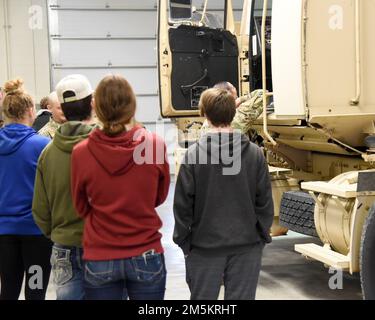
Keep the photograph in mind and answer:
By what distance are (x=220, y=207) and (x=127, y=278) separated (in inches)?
28.3

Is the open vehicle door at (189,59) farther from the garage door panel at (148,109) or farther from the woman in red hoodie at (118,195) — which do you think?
the garage door panel at (148,109)

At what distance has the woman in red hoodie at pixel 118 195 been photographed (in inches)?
96.3

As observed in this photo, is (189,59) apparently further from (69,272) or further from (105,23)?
(105,23)

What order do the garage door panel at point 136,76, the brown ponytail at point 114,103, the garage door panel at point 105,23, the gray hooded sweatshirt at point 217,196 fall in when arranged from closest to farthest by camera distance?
the brown ponytail at point 114,103, the gray hooded sweatshirt at point 217,196, the garage door panel at point 105,23, the garage door panel at point 136,76

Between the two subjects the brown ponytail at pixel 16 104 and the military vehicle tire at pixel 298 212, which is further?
the military vehicle tire at pixel 298 212

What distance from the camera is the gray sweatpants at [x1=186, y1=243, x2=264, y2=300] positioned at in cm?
304

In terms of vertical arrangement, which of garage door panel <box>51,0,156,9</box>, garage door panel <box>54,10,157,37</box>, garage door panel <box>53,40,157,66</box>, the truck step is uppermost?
garage door panel <box>51,0,156,9</box>

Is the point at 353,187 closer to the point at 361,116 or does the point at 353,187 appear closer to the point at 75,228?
the point at 361,116

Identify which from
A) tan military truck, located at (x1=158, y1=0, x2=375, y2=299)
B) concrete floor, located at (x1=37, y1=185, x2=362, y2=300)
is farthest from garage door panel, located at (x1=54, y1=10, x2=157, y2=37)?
tan military truck, located at (x1=158, y1=0, x2=375, y2=299)

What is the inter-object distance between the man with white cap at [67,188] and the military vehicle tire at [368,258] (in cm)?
228

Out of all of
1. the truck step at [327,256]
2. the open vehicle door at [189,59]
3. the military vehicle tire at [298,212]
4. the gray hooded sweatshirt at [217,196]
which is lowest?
the truck step at [327,256]

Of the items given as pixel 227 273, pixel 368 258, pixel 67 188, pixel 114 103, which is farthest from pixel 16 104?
pixel 368 258

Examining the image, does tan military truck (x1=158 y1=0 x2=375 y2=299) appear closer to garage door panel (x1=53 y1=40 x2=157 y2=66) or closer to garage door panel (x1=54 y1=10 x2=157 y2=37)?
garage door panel (x1=53 y1=40 x2=157 y2=66)

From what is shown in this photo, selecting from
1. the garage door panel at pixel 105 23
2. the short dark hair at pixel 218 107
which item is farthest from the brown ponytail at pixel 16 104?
the garage door panel at pixel 105 23
